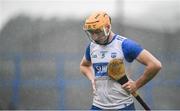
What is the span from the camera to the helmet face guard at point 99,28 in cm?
320

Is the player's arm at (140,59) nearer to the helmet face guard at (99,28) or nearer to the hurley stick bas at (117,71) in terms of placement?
the hurley stick bas at (117,71)

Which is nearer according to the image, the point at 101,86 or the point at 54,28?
the point at 101,86

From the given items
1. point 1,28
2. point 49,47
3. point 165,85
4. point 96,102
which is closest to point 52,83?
point 49,47

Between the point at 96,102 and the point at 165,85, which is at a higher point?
the point at 96,102

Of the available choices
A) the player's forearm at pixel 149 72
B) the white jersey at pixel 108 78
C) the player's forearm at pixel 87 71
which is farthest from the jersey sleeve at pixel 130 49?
the player's forearm at pixel 87 71

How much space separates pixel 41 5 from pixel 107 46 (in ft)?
12.6

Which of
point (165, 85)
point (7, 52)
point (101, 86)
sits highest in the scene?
point (101, 86)

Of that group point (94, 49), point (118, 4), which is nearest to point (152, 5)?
point (118, 4)

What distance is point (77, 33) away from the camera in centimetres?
699

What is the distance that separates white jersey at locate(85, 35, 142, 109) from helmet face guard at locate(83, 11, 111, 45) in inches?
3.0

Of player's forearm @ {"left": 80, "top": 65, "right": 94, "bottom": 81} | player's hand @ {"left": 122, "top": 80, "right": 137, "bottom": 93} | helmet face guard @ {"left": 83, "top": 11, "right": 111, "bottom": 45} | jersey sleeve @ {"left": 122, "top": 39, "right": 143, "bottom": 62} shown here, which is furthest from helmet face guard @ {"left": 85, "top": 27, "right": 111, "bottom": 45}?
player's forearm @ {"left": 80, "top": 65, "right": 94, "bottom": 81}

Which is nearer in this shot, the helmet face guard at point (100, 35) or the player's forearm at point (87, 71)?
the helmet face guard at point (100, 35)

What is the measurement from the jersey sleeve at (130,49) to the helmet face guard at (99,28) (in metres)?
0.13

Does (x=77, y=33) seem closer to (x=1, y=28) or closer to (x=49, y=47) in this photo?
(x=49, y=47)
